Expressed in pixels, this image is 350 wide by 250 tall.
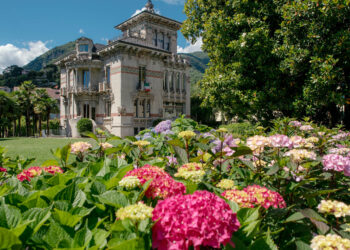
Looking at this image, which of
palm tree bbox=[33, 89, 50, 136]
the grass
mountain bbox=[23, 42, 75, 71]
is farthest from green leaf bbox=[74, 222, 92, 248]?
mountain bbox=[23, 42, 75, 71]

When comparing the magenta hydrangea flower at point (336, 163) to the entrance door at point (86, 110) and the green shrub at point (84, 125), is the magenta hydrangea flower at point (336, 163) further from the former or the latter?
the entrance door at point (86, 110)

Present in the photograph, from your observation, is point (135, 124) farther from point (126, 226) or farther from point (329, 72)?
point (126, 226)

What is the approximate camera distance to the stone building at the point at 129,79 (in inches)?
1040

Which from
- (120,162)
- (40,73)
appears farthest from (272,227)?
(40,73)

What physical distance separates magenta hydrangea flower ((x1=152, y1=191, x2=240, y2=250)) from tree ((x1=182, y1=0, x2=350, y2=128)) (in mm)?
10040

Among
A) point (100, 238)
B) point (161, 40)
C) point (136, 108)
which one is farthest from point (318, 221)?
point (161, 40)

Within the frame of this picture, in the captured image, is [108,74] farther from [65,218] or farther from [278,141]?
[65,218]

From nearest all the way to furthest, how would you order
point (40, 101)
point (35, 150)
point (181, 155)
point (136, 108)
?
1. point (181, 155)
2. point (35, 150)
3. point (136, 108)
4. point (40, 101)

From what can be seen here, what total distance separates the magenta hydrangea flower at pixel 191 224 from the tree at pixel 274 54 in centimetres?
1004

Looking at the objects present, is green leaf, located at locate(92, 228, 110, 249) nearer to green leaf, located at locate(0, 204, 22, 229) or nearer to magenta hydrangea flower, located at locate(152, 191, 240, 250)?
magenta hydrangea flower, located at locate(152, 191, 240, 250)

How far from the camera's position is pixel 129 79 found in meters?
26.6

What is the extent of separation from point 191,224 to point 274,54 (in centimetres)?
1162

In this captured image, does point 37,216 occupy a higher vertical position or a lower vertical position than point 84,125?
higher

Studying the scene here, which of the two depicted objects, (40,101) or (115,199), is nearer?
(115,199)
